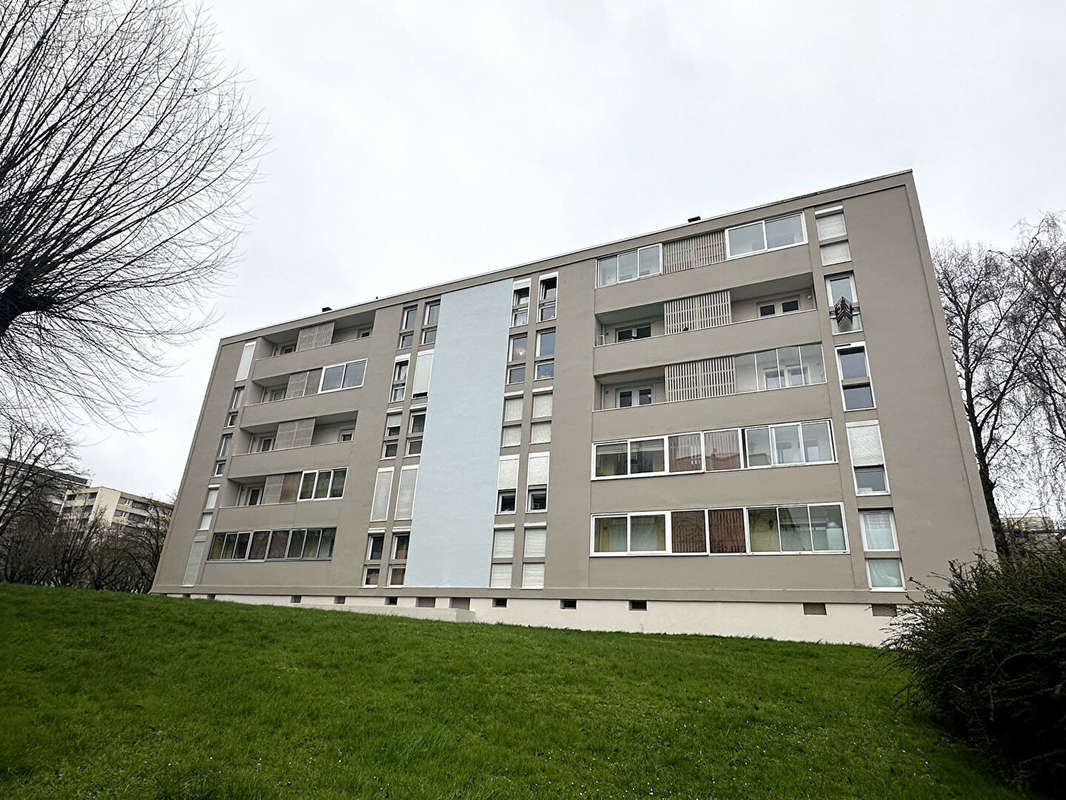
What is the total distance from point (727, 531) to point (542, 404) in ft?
29.2

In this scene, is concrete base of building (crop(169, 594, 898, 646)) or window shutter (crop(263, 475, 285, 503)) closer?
concrete base of building (crop(169, 594, 898, 646))

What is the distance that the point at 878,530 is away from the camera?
758 inches

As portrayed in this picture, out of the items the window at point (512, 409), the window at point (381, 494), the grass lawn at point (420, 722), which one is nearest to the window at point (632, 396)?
the window at point (512, 409)

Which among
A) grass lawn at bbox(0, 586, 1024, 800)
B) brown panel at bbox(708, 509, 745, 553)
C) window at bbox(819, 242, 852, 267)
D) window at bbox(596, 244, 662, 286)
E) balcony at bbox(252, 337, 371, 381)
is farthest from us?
balcony at bbox(252, 337, 371, 381)

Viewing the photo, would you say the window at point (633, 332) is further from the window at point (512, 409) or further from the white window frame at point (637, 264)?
the window at point (512, 409)

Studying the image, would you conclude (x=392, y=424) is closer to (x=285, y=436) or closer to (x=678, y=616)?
(x=285, y=436)

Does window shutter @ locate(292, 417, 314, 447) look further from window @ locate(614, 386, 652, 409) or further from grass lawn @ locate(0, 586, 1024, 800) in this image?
grass lawn @ locate(0, 586, 1024, 800)

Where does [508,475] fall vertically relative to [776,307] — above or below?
below

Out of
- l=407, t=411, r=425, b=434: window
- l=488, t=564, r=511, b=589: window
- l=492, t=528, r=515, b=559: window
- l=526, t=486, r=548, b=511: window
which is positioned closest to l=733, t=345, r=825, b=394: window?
l=526, t=486, r=548, b=511: window

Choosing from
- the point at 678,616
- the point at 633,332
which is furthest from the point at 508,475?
the point at 678,616

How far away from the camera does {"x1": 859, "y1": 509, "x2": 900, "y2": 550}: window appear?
749 inches

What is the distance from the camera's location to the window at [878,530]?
62.4ft

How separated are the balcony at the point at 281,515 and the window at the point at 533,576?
931 cm

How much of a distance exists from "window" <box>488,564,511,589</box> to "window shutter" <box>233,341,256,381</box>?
1942cm
